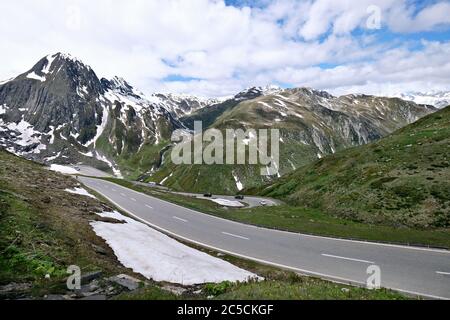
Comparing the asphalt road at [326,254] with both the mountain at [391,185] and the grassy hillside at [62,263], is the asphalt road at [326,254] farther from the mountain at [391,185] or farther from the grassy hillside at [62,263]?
the mountain at [391,185]

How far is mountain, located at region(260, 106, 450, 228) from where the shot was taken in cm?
4059

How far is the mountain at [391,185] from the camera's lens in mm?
40594

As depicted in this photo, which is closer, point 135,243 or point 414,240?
point 135,243

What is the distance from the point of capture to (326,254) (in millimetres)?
26375

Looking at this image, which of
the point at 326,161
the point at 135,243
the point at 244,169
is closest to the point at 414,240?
the point at 135,243

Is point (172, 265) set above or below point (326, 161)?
below

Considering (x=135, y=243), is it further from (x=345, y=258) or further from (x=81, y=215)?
(x=345, y=258)

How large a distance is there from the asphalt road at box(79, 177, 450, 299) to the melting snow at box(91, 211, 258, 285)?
5.51 meters

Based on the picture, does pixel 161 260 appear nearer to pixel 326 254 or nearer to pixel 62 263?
pixel 62 263

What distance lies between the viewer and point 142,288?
1241cm

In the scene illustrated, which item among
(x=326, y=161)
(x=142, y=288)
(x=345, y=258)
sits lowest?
(x=345, y=258)

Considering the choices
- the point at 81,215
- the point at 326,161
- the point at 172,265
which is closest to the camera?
the point at 172,265

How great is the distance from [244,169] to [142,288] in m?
182
